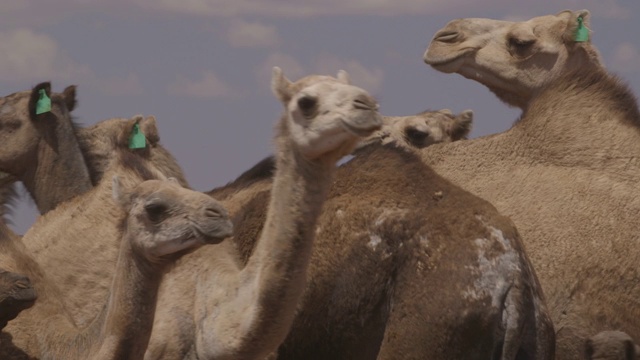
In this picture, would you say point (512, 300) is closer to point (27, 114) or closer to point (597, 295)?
point (597, 295)

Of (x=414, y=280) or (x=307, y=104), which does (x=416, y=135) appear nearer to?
(x=414, y=280)

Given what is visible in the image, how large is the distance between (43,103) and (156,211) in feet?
17.0

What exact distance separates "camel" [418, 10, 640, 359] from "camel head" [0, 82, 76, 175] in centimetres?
305

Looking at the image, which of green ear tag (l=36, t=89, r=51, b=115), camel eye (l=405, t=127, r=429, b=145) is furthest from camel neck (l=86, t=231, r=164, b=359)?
camel eye (l=405, t=127, r=429, b=145)

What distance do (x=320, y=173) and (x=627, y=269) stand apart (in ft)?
9.15

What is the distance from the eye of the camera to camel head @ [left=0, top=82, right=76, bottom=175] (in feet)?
39.7

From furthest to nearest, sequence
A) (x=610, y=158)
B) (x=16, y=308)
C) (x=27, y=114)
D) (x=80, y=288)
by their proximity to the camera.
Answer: (x=27, y=114)
(x=610, y=158)
(x=80, y=288)
(x=16, y=308)

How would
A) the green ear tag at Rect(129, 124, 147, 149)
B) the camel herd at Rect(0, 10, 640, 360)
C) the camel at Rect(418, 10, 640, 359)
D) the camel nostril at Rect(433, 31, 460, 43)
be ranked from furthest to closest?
the camel nostril at Rect(433, 31, 460, 43) → the green ear tag at Rect(129, 124, 147, 149) → the camel at Rect(418, 10, 640, 359) → the camel herd at Rect(0, 10, 640, 360)

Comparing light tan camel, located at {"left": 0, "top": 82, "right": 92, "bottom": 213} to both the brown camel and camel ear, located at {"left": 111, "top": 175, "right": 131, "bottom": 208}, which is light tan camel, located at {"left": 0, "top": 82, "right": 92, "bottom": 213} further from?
camel ear, located at {"left": 111, "top": 175, "right": 131, "bottom": 208}

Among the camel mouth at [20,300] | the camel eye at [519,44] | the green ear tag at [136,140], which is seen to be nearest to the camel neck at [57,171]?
the green ear tag at [136,140]

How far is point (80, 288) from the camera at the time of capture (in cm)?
891

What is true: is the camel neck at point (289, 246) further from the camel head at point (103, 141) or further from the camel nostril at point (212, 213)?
the camel head at point (103, 141)

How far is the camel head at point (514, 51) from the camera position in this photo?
10578 millimetres

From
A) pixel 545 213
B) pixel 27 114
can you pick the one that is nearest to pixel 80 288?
pixel 545 213
